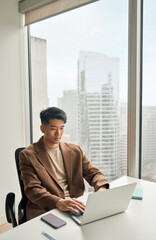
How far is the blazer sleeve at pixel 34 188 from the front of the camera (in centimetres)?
129

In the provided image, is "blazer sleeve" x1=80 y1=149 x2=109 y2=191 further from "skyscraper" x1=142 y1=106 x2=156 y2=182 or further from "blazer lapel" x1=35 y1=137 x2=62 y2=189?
"skyscraper" x1=142 y1=106 x2=156 y2=182

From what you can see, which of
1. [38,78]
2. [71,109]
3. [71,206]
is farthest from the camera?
[38,78]

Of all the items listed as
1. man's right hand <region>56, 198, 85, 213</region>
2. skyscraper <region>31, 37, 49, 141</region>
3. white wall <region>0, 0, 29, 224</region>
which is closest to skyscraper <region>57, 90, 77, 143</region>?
skyscraper <region>31, 37, 49, 141</region>

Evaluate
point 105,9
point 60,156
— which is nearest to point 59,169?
point 60,156

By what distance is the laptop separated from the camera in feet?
3.29

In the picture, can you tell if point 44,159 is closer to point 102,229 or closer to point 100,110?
point 102,229

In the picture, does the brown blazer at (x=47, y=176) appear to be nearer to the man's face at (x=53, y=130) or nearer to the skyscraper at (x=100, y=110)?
the man's face at (x=53, y=130)

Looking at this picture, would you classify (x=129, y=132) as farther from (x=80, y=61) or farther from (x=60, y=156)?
(x=80, y=61)

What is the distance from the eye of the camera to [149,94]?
5.94ft

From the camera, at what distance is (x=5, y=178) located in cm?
251

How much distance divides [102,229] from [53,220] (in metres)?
0.24

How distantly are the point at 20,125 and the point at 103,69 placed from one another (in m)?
1.21

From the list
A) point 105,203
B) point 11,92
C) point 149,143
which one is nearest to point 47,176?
point 105,203

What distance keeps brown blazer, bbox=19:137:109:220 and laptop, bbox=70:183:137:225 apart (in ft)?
0.91
